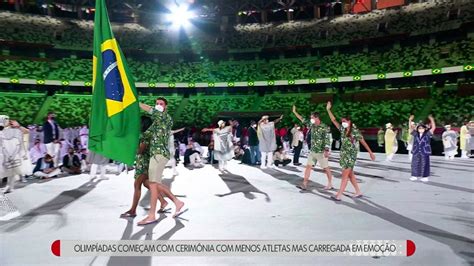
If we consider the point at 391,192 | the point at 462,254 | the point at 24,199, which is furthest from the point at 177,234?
the point at 391,192

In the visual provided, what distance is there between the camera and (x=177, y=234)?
4922 millimetres

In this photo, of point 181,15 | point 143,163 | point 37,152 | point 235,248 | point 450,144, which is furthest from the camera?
point 181,15

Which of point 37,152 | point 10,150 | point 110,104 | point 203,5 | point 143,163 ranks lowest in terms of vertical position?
point 37,152

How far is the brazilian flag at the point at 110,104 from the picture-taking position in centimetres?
464

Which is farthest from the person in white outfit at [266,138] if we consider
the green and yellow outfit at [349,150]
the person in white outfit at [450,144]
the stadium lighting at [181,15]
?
the stadium lighting at [181,15]

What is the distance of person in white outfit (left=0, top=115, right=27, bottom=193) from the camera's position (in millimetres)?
7218

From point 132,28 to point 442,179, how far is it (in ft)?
117

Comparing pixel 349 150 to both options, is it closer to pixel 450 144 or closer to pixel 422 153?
pixel 422 153

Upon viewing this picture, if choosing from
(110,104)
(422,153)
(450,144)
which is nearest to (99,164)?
(110,104)

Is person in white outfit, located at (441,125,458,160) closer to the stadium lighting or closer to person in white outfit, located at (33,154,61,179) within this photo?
person in white outfit, located at (33,154,61,179)

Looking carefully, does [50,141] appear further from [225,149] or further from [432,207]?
[432,207]

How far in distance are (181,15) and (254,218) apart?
3492 cm

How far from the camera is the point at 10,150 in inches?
290

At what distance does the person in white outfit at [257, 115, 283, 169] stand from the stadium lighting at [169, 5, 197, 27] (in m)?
27.7
